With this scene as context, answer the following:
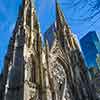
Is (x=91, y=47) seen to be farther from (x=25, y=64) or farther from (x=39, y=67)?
(x=25, y=64)

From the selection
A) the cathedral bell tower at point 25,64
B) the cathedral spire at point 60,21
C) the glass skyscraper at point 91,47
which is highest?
the glass skyscraper at point 91,47

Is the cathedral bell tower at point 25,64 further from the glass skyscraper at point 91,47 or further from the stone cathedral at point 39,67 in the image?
the glass skyscraper at point 91,47

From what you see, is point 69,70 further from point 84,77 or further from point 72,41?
point 72,41

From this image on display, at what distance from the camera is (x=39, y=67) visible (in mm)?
22141

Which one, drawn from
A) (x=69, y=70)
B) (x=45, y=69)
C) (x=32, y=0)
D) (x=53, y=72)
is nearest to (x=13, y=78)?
(x=45, y=69)

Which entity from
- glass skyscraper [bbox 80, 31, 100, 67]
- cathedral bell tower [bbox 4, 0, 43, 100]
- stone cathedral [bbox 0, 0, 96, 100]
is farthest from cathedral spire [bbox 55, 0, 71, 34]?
glass skyscraper [bbox 80, 31, 100, 67]

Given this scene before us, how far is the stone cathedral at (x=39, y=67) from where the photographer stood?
19469mm

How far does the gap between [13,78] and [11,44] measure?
6513mm

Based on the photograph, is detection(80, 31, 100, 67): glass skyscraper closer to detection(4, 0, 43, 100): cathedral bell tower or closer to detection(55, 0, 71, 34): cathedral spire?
detection(55, 0, 71, 34): cathedral spire

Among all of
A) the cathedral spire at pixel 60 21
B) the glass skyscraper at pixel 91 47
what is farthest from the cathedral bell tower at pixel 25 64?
the glass skyscraper at pixel 91 47

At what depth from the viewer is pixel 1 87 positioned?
21328 mm

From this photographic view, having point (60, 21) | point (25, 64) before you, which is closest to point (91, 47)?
point (60, 21)

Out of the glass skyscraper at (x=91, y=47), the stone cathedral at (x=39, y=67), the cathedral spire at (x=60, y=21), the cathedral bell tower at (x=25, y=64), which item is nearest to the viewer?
the cathedral bell tower at (x=25, y=64)

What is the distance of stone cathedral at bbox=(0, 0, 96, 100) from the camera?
766 inches
